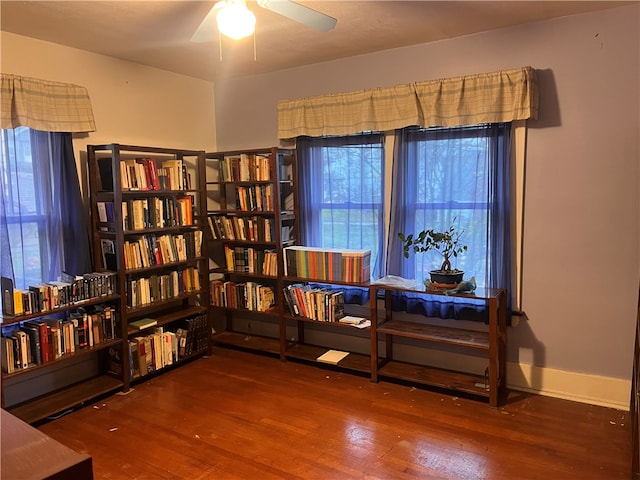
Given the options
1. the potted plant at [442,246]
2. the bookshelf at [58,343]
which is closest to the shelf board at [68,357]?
the bookshelf at [58,343]

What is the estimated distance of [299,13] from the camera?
2.24 metres

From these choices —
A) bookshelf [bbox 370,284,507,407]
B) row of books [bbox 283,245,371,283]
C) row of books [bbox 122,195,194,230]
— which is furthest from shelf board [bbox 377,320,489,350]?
row of books [bbox 122,195,194,230]

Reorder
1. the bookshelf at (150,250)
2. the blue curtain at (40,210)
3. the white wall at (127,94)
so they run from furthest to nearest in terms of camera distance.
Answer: the bookshelf at (150,250) → the white wall at (127,94) → the blue curtain at (40,210)

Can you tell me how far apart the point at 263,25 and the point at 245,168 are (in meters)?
1.31

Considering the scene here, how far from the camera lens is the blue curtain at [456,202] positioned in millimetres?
3242

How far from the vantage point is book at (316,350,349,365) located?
372 centimetres

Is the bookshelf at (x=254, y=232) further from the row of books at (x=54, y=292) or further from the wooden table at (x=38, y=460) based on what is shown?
the wooden table at (x=38, y=460)

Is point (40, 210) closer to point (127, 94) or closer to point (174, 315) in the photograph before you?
point (127, 94)

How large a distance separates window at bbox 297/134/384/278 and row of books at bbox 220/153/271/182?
0.31 m

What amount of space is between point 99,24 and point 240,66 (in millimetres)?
1275

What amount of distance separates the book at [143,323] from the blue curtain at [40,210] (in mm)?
514

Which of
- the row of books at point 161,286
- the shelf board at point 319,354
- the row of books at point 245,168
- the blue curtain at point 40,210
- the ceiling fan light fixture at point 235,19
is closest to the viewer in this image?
the ceiling fan light fixture at point 235,19

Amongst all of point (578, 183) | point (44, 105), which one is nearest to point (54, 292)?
point (44, 105)

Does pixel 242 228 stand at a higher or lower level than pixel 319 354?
higher
